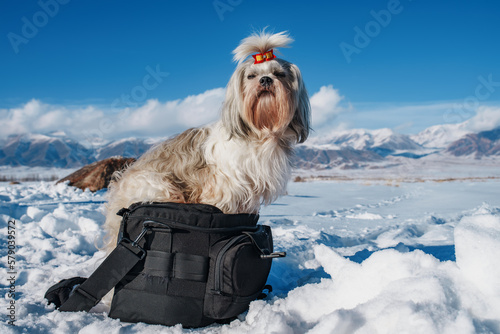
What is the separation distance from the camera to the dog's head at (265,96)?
277 cm

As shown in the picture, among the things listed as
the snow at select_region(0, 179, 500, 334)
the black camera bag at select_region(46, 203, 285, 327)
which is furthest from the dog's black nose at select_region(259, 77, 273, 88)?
the snow at select_region(0, 179, 500, 334)

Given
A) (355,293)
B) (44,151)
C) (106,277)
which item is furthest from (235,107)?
(44,151)

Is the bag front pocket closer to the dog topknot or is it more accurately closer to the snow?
the snow

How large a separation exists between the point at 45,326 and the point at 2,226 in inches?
133

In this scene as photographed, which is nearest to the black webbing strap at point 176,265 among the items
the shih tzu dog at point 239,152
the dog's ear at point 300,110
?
A: the shih tzu dog at point 239,152

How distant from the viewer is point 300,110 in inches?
116

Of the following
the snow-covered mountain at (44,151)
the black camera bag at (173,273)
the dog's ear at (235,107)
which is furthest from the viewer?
the snow-covered mountain at (44,151)

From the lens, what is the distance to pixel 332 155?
7156 inches

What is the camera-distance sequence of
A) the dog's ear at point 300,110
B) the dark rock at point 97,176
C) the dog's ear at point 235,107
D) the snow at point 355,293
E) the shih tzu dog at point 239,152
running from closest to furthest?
the snow at point 355,293, the shih tzu dog at point 239,152, the dog's ear at point 235,107, the dog's ear at point 300,110, the dark rock at point 97,176

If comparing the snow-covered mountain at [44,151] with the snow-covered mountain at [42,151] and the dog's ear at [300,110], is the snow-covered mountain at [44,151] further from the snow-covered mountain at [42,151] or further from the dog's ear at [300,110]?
the dog's ear at [300,110]

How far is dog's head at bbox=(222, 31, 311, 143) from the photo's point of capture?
2.77 metres

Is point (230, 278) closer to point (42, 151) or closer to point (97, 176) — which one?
point (97, 176)

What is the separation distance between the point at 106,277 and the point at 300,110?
1.90 m

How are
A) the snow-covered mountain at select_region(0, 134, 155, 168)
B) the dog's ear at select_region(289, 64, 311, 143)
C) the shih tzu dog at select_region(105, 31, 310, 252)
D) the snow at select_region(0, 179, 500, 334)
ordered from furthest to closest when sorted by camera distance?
1. the snow-covered mountain at select_region(0, 134, 155, 168)
2. the dog's ear at select_region(289, 64, 311, 143)
3. the shih tzu dog at select_region(105, 31, 310, 252)
4. the snow at select_region(0, 179, 500, 334)
